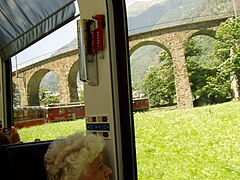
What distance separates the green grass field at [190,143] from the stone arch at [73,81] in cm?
69

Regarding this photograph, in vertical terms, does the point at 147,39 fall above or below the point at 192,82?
above

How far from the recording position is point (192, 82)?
1.90 metres

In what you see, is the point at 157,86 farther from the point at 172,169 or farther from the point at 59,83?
the point at 59,83

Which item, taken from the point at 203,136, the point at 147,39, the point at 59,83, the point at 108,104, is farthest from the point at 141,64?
the point at 59,83

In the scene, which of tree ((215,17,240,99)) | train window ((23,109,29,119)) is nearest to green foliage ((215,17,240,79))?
tree ((215,17,240,99))

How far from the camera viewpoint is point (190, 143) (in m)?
1.89

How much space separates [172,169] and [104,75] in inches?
30.4

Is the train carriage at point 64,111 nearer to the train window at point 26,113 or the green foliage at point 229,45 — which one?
the train window at point 26,113

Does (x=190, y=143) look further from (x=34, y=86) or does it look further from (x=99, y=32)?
(x=34, y=86)

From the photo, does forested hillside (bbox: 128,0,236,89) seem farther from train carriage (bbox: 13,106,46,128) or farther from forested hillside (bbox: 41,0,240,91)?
train carriage (bbox: 13,106,46,128)

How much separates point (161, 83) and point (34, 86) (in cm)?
170

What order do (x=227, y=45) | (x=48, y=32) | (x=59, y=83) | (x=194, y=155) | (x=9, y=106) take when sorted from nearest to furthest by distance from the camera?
(x=227, y=45), (x=194, y=155), (x=59, y=83), (x=48, y=32), (x=9, y=106)

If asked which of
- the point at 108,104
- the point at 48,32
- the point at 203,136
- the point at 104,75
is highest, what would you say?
the point at 48,32

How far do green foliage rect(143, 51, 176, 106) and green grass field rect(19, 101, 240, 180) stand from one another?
0.30ft
